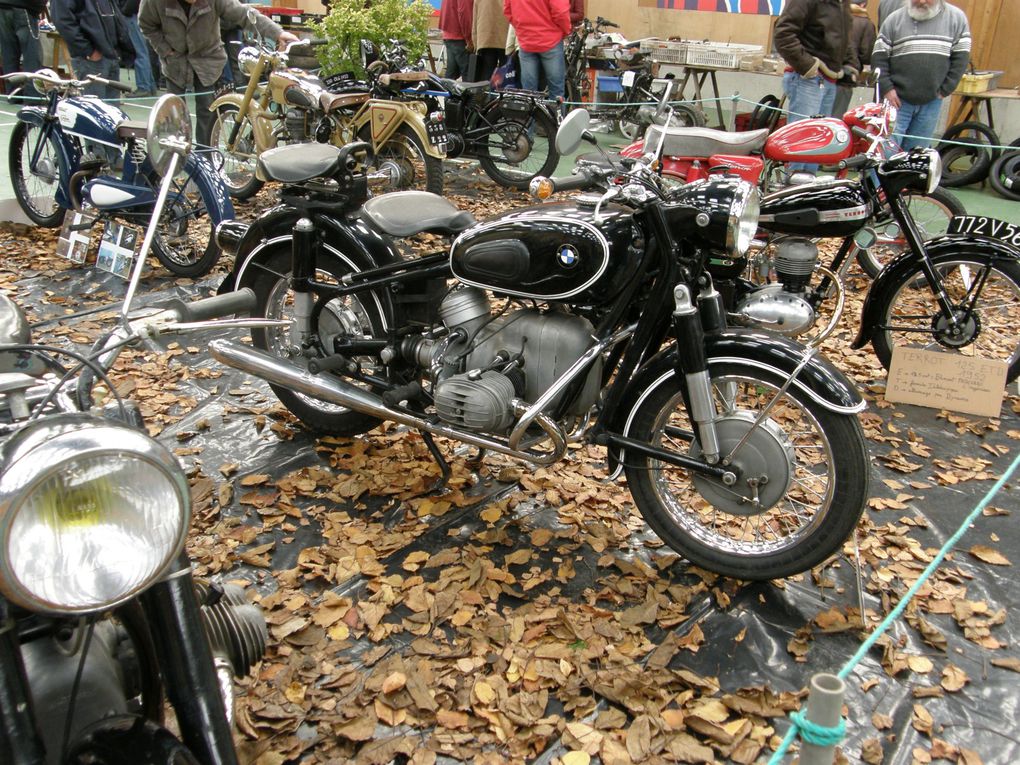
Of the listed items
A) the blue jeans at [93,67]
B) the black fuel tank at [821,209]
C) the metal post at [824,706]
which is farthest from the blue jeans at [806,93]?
the metal post at [824,706]

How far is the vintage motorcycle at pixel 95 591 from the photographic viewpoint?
115 centimetres

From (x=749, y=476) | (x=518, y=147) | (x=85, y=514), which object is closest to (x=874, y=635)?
(x=749, y=476)

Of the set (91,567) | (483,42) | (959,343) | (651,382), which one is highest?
(483,42)

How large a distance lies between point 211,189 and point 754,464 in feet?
13.4

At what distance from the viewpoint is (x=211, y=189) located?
5348 mm

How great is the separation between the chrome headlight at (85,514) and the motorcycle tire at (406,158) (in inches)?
236

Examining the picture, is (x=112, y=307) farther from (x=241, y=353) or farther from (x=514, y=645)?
(x=514, y=645)

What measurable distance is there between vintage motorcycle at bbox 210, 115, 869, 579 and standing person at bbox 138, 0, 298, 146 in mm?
4459

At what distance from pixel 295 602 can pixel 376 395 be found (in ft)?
2.73

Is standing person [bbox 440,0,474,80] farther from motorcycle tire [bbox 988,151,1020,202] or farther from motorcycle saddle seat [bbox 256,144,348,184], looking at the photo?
motorcycle saddle seat [bbox 256,144,348,184]

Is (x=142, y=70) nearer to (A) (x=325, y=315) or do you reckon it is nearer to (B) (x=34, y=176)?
(B) (x=34, y=176)

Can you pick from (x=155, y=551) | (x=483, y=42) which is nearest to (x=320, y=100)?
(x=483, y=42)

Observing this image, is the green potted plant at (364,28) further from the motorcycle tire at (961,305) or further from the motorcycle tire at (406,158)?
the motorcycle tire at (961,305)

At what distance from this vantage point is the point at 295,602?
→ 2.72m
